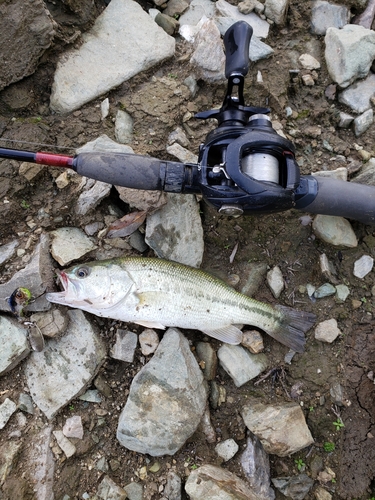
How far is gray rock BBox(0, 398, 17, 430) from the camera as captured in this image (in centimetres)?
395

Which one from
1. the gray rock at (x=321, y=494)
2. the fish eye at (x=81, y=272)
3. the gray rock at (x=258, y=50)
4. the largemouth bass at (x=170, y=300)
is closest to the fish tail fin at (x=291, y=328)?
the largemouth bass at (x=170, y=300)

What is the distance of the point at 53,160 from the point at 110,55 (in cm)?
182

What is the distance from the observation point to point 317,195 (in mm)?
3857

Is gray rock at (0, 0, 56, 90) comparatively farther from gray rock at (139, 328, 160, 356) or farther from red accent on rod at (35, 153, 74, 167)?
gray rock at (139, 328, 160, 356)

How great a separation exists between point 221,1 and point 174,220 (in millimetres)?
2784

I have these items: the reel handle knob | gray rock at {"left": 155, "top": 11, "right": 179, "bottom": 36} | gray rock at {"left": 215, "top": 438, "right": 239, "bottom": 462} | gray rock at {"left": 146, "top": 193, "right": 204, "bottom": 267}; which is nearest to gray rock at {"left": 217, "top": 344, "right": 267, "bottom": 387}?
gray rock at {"left": 215, "top": 438, "right": 239, "bottom": 462}

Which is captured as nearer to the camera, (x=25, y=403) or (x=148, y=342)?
(x=25, y=403)

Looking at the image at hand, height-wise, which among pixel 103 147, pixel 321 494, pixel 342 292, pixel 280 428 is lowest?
pixel 321 494

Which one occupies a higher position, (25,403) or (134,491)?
(25,403)

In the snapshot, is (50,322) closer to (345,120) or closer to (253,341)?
(253,341)

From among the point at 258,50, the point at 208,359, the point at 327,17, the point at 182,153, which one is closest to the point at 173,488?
the point at 208,359

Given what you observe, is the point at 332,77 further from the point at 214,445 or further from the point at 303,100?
the point at 214,445

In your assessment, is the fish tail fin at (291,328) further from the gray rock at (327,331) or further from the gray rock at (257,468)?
the gray rock at (257,468)

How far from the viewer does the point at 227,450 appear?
164 inches
